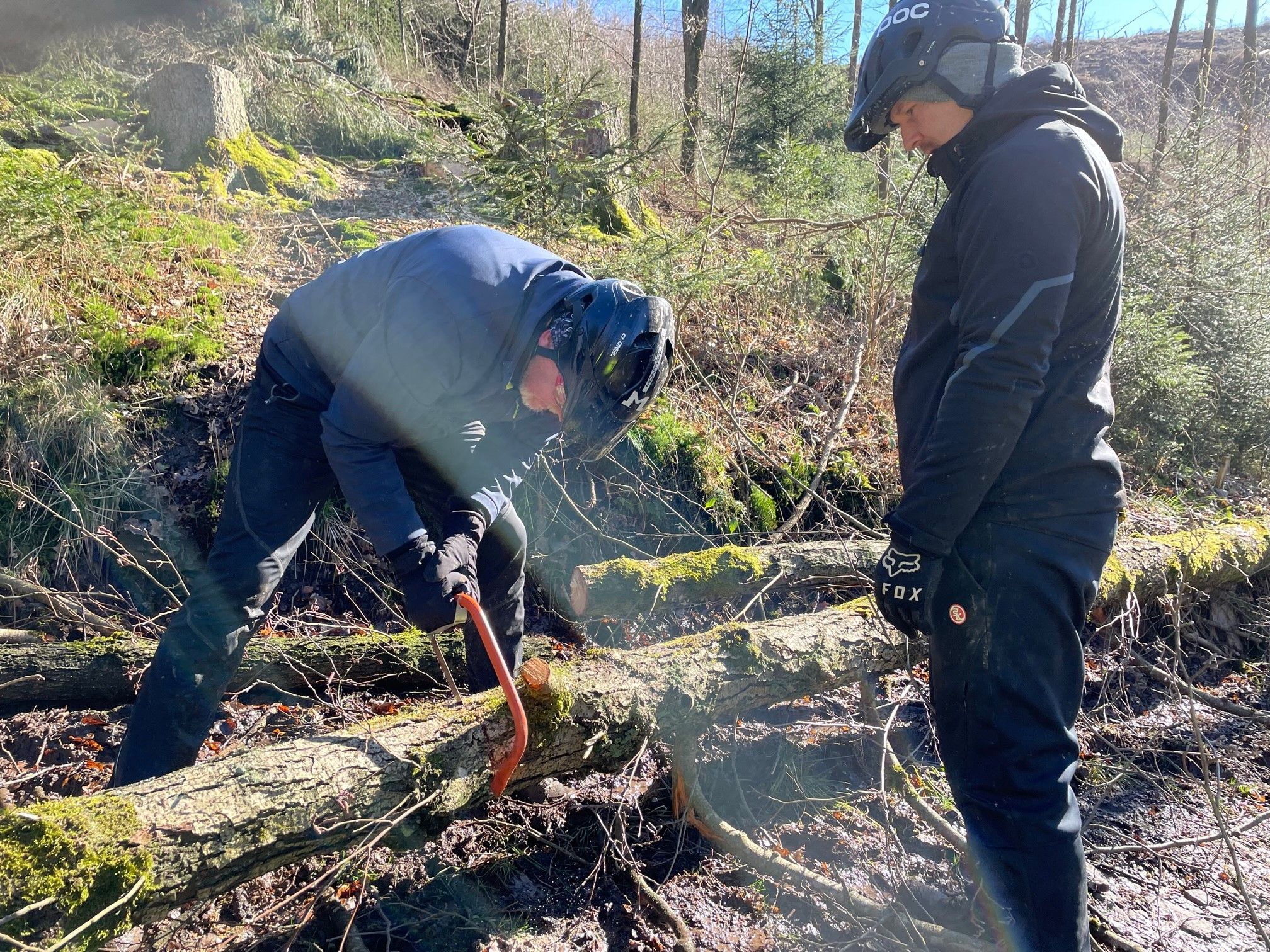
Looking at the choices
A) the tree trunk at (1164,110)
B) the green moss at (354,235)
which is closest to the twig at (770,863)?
the green moss at (354,235)

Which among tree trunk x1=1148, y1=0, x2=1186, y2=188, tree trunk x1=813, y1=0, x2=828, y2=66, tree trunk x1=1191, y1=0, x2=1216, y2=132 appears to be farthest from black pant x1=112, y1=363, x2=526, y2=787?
tree trunk x1=813, y1=0, x2=828, y2=66

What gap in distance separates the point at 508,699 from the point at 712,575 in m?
1.71

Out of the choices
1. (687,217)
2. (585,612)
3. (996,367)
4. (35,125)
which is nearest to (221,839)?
(585,612)

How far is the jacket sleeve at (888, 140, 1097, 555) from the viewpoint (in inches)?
79.2

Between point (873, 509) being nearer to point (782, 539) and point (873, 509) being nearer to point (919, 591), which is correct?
point (782, 539)

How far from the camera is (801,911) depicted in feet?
9.34

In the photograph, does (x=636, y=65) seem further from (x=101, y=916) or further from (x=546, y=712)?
(x=101, y=916)

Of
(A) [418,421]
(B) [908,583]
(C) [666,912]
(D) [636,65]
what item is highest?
(D) [636,65]

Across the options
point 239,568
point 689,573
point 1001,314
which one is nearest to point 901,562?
point 1001,314

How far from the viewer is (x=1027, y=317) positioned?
2.02m

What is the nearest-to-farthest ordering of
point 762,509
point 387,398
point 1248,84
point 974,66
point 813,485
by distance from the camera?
point 974,66 → point 387,398 → point 813,485 → point 762,509 → point 1248,84

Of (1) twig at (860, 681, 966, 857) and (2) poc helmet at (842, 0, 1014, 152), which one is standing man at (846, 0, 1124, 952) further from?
(1) twig at (860, 681, 966, 857)

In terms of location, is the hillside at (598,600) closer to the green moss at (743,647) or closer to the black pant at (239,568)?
the green moss at (743,647)

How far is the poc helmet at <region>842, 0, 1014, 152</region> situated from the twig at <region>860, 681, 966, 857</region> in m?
2.34
